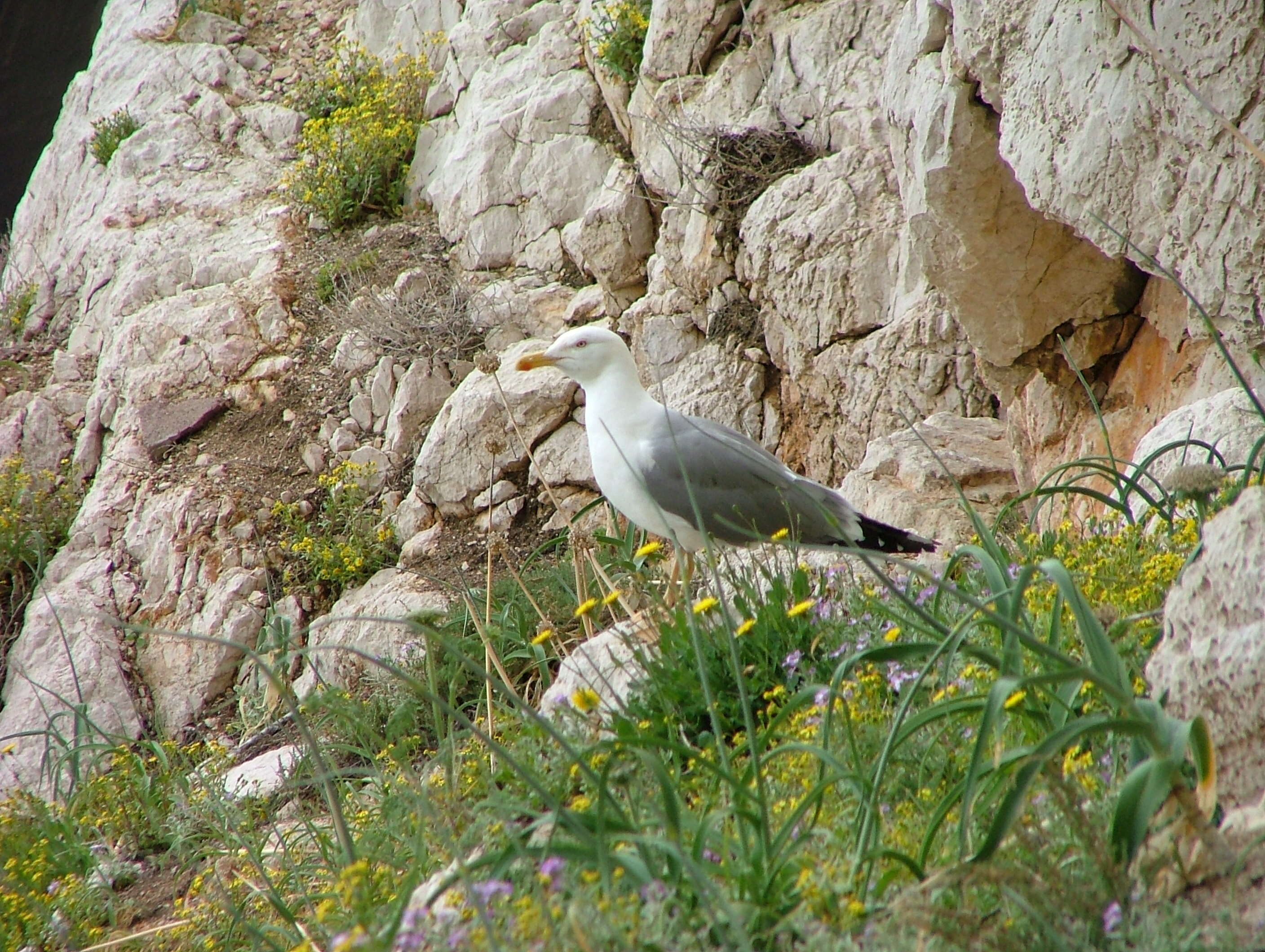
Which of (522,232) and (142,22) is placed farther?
(142,22)

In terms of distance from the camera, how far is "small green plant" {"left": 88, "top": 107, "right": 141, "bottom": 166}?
9484 millimetres

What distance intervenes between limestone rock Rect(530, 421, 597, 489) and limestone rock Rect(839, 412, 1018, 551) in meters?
1.99

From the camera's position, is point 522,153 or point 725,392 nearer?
point 725,392

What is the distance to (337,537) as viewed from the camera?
672 cm

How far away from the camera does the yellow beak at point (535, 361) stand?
4.12 m

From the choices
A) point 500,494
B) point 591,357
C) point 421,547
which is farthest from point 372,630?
point 591,357

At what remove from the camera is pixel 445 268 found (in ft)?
25.5

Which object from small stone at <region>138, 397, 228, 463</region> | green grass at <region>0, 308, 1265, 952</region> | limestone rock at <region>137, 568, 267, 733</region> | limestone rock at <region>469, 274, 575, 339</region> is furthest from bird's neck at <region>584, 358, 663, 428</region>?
small stone at <region>138, 397, 228, 463</region>

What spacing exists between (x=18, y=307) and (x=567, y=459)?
6120mm

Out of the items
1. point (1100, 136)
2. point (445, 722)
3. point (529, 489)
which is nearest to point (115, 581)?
point (529, 489)

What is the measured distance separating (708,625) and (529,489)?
3.86 m

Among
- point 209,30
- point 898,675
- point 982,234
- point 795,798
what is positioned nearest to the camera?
point 795,798

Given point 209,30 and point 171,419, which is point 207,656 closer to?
point 171,419

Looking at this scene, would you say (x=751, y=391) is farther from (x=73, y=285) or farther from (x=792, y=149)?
(x=73, y=285)
